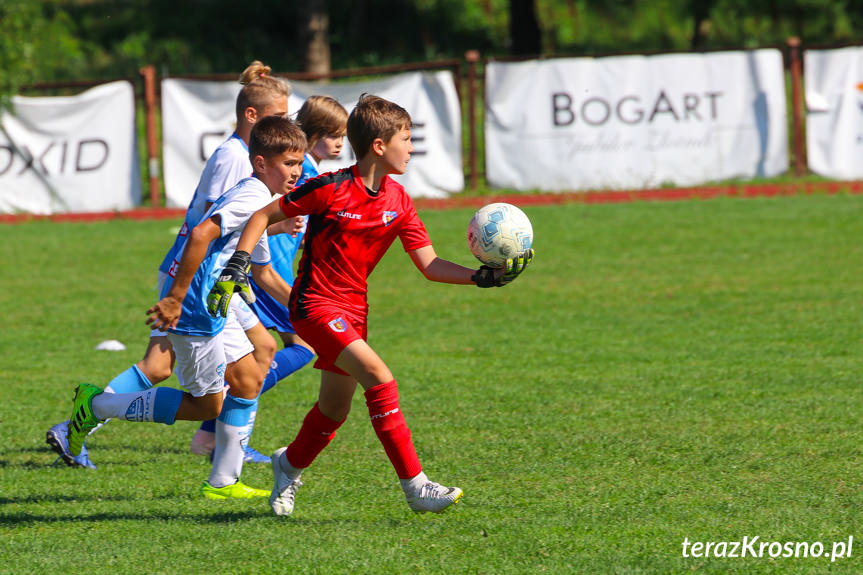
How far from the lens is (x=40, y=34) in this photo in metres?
28.2

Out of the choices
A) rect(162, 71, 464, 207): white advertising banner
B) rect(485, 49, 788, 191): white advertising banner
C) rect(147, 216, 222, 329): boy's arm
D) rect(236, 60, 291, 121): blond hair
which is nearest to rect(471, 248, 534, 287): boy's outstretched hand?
rect(147, 216, 222, 329): boy's arm

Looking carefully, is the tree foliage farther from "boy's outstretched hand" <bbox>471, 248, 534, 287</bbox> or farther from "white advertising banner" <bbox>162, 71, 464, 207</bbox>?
"boy's outstretched hand" <bbox>471, 248, 534, 287</bbox>

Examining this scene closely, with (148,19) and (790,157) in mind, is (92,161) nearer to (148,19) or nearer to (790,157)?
(790,157)

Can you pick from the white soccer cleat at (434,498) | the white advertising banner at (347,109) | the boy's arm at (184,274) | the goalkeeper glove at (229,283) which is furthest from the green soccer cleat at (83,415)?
the white advertising banner at (347,109)

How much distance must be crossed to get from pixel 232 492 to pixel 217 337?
79 centimetres

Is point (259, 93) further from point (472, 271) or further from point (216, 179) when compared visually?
point (472, 271)

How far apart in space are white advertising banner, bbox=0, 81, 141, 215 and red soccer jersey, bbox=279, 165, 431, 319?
11.8 meters

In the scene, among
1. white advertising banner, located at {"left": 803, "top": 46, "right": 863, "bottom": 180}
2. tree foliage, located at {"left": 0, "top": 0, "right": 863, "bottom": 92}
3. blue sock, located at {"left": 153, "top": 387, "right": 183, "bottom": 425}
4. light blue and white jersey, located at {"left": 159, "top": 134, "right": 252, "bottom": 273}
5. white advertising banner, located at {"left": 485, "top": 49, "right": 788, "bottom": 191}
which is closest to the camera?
blue sock, located at {"left": 153, "top": 387, "right": 183, "bottom": 425}

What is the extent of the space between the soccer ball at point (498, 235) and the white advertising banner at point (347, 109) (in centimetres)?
1085

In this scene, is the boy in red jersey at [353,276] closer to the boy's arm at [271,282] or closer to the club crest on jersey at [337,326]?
the club crest on jersey at [337,326]

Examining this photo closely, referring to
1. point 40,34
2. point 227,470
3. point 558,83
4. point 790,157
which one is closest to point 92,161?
point 558,83

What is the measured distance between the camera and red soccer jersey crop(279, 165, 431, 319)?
477cm

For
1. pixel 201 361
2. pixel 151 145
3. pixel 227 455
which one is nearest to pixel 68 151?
pixel 151 145

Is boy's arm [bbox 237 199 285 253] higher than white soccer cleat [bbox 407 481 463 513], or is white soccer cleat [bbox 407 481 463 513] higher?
boy's arm [bbox 237 199 285 253]
